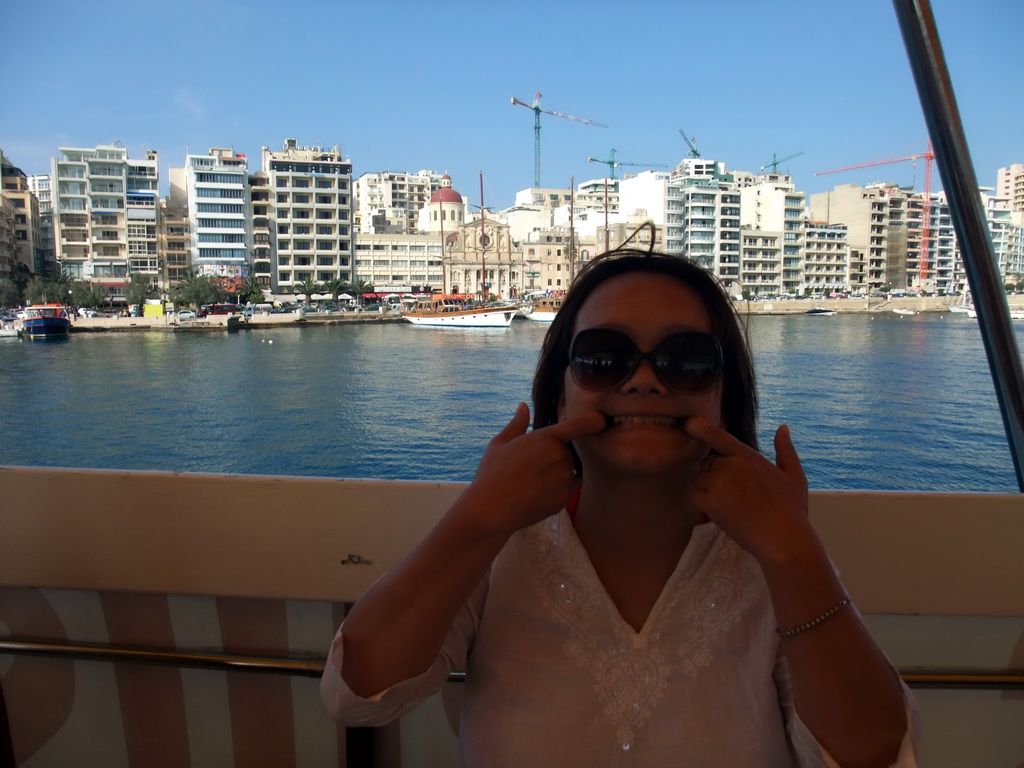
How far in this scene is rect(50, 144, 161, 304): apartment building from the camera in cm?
855

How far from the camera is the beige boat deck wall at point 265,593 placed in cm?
101

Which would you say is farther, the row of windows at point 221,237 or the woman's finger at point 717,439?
the row of windows at point 221,237

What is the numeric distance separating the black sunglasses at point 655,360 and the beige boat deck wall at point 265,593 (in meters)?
0.45

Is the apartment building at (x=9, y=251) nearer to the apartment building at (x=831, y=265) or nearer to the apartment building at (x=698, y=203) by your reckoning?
the apartment building at (x=831, y=265)

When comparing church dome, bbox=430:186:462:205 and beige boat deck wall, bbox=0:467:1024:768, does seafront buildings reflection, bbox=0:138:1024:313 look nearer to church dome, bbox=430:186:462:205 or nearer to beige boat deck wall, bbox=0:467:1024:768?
church dome, bbox=430:186:462:205

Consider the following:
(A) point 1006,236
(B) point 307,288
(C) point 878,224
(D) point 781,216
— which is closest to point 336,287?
(B) point 307,288

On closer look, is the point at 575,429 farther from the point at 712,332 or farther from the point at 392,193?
the point at 392,193

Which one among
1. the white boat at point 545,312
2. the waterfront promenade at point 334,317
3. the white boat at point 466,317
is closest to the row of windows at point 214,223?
the waterfront promenade at point 334,317

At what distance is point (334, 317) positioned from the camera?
20.2m

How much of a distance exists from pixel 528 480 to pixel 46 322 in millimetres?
4022

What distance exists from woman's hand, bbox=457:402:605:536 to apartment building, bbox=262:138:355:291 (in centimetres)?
4087

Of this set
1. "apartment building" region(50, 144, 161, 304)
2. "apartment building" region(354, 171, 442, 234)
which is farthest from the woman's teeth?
"apartment building" region(354, 171, 442, 234)

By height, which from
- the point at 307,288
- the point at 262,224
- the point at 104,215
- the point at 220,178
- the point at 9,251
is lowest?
the point at 9,251

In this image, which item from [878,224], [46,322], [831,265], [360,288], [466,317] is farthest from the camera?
[360,288]
